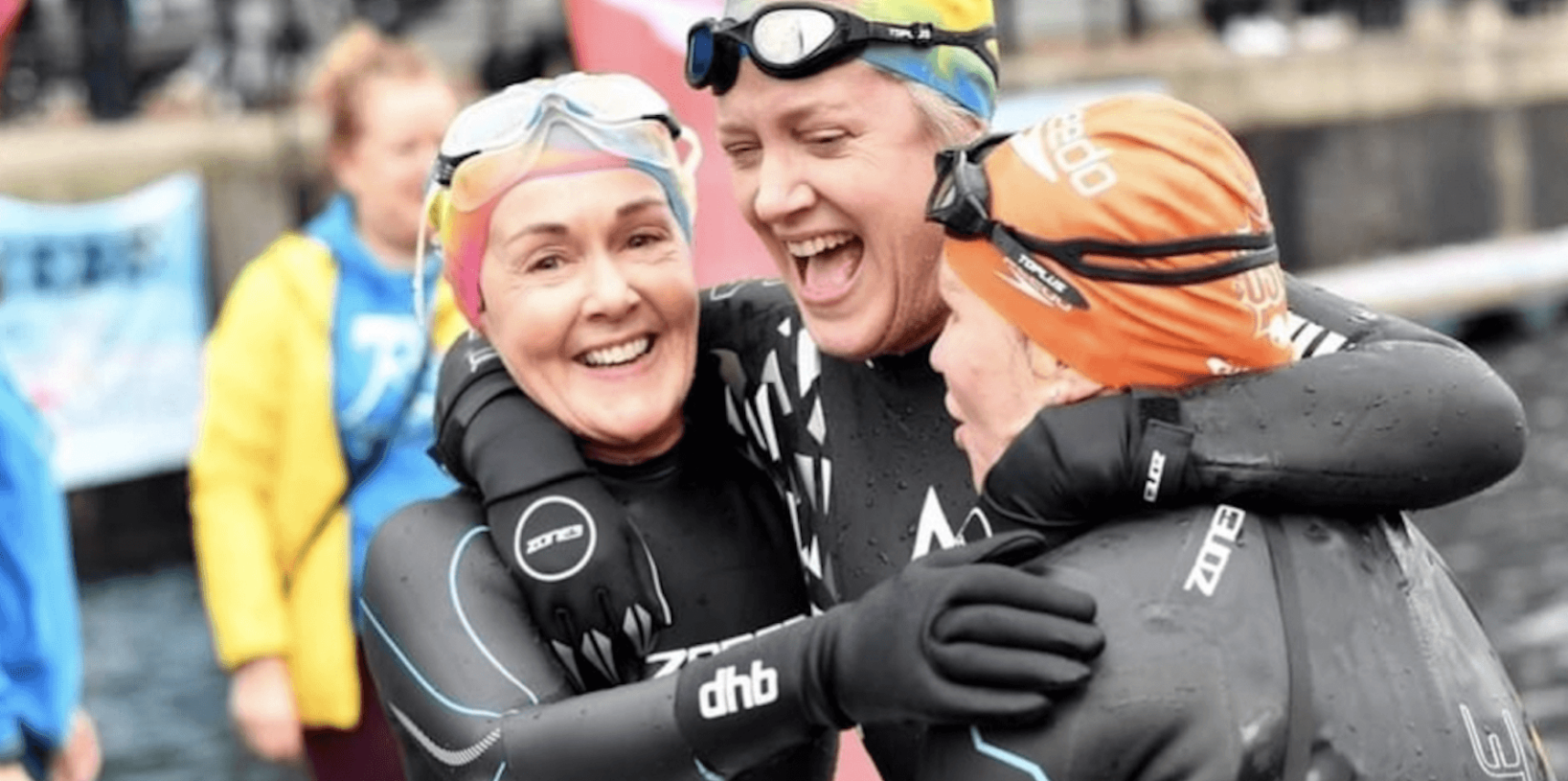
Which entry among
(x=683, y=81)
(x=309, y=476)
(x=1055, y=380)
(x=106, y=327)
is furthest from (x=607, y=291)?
(x=106, y=327)

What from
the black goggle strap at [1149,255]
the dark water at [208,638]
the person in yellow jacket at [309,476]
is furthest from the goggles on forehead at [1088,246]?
the dark water at [208,638]

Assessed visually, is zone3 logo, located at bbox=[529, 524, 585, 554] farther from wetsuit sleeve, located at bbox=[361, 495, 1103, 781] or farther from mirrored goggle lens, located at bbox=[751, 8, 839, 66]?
mirrored goggle lens, located at bbox=[751, 8, 839, 66]

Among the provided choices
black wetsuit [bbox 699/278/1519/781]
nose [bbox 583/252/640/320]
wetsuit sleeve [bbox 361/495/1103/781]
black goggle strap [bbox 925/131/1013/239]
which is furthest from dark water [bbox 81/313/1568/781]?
black goggle strap [bbox 925/131/1013/239]

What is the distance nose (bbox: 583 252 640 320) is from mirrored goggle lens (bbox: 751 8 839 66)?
36 cm

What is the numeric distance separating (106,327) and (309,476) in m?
6.84

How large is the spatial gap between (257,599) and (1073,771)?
351 centimetres

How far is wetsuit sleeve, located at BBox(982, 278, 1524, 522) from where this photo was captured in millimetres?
2604

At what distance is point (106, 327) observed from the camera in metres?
12.1

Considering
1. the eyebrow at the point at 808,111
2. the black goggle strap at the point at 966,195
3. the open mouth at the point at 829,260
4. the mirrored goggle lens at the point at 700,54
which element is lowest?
the open mouth at the point at 829,260

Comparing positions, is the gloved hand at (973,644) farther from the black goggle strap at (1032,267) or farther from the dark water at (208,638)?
the dark water at (208,638)

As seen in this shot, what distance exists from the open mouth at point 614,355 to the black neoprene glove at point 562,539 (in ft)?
0.31

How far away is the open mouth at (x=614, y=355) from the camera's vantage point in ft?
11.2

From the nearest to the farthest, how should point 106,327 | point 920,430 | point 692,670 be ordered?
point 692,670
point 920,430
point 106,327

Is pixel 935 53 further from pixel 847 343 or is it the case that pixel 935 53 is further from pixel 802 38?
pixel 847 343
